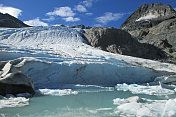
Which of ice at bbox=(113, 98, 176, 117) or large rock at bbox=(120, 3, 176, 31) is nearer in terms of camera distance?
ice at bbox=(113, 98, 176, 117)

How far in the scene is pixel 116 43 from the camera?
53.8ft

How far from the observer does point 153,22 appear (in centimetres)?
4469

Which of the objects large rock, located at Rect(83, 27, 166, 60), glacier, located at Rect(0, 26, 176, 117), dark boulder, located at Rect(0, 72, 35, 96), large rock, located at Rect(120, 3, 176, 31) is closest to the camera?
glacier, located at Rect(0, 26, 176, 117)

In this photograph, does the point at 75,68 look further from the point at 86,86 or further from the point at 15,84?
the point at 15,84

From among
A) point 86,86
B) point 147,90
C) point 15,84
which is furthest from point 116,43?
point 15,84

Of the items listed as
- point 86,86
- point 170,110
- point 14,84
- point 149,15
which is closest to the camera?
point 170,110

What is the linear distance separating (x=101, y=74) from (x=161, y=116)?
5269mm

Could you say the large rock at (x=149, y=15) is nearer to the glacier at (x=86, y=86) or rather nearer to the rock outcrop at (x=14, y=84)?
the glacier at (x=86, y=86)

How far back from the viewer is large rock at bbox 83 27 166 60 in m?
15.7

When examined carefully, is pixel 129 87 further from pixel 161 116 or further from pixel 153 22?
pixel 153 22

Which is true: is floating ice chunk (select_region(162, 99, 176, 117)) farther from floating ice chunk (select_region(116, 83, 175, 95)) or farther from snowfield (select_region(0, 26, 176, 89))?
snowfield (select_region(0, 26, 176, 89))

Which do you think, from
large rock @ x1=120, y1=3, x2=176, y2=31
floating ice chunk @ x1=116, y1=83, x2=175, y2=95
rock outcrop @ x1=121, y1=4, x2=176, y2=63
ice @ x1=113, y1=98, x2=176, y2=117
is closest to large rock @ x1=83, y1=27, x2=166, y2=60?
rock outcrop @ x1=121, y1=4, x2=176, y2=63

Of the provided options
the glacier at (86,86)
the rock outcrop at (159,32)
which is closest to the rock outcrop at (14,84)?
the glacier at (86,86)

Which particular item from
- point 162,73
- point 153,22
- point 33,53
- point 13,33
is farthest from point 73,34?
point 153,22
